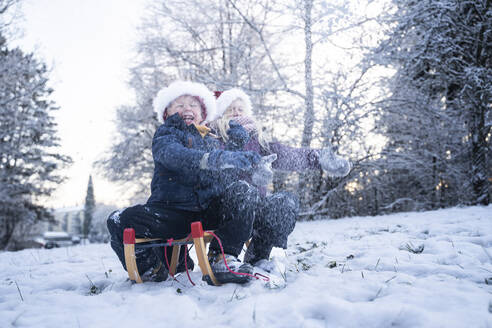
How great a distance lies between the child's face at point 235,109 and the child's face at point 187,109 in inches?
17.2

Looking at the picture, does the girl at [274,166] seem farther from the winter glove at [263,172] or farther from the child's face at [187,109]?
the child's face at [187,109]

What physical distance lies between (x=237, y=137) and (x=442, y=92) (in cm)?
698

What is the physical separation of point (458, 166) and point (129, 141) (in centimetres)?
909

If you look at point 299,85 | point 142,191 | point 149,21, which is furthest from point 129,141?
point 299,85

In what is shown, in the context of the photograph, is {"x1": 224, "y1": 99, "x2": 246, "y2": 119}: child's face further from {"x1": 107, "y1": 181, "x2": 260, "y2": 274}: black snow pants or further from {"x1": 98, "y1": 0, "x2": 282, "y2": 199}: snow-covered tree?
{"x1": 98, "y1": 0, "x2": 282, "y2": 199}: snow-covered tree

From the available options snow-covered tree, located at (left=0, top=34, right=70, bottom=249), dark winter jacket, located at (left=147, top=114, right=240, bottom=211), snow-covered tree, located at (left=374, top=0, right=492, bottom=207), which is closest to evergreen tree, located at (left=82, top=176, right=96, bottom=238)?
snow-covered tree, located at (left=0, top=34, right=70, bottom=249)

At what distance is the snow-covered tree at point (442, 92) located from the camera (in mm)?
5477

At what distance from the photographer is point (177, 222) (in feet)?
5.93

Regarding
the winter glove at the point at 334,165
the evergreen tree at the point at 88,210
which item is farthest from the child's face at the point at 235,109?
the evergreen tree at the point at 88,210

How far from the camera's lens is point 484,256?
1.88m

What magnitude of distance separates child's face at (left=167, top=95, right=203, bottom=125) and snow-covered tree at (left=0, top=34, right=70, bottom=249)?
329 inches

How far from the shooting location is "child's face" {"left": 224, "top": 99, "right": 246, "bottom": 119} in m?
2.69

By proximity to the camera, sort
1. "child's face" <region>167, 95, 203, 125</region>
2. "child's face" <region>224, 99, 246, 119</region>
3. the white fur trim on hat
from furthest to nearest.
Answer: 1. the white fur trim on hat
2. "child's face" <region>224, 99, 246, 119</region>
3. "child's face" <region>167, 95, 203, 125</region>

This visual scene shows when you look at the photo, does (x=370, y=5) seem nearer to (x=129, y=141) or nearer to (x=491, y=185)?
(x=491, y=185)
